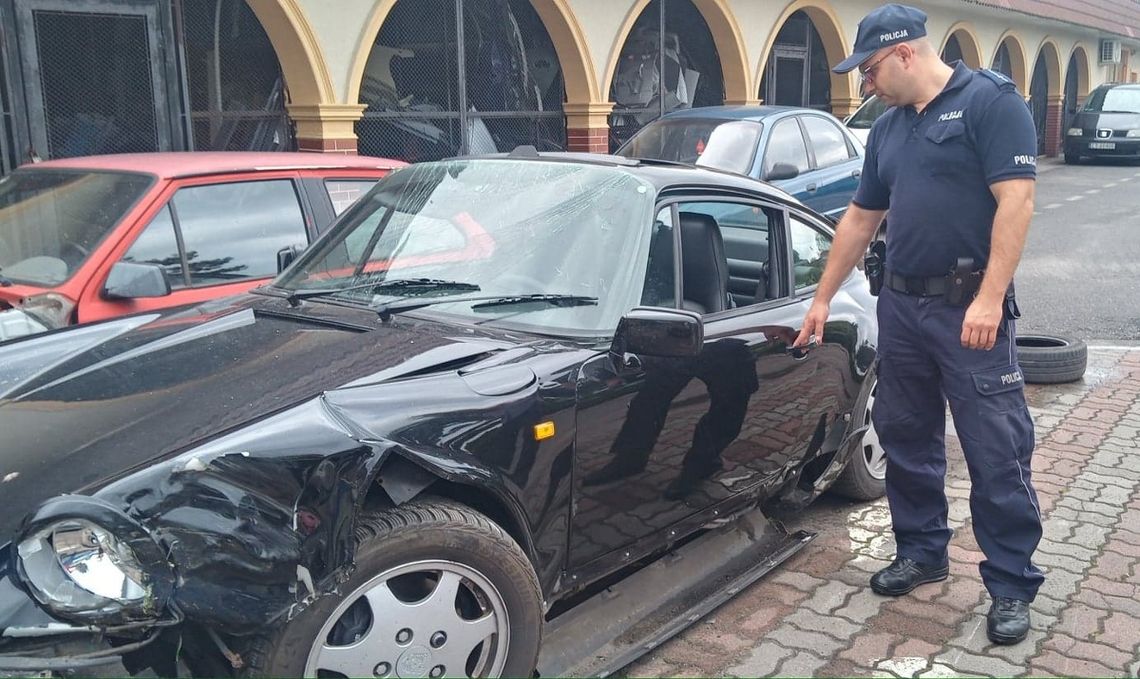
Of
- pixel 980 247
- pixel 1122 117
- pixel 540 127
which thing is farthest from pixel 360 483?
pixel 1122 117

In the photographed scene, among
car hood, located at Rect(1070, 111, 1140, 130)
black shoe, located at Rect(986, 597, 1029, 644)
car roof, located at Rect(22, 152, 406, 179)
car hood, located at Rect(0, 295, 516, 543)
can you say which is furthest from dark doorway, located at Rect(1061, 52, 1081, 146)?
Answer: car hood, located at Rect(0, 295, 516, 543)

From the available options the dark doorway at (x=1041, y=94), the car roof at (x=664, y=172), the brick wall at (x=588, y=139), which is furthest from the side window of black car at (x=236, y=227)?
the dark doorway at (x=1041, y=94)

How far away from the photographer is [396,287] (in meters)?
3.25

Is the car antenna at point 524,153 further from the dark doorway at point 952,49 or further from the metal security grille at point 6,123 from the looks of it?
the dark doorway at point 952,49

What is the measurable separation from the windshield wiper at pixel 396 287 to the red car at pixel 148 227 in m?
0.66

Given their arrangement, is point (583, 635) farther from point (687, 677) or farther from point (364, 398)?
point (364, 398)

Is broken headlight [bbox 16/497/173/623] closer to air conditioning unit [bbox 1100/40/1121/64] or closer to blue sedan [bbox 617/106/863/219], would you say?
blue sedan [bbox 617/106/863/219]

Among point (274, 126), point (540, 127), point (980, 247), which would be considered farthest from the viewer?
point (540, 127)

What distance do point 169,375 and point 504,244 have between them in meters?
1.07

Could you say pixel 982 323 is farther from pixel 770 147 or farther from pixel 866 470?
pixel 770 147

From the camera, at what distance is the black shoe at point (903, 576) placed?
3.67 meters

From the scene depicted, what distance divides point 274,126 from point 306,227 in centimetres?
541

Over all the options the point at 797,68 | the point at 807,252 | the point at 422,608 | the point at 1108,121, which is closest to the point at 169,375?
the point at 422,608

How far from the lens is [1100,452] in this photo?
522 centimetres
